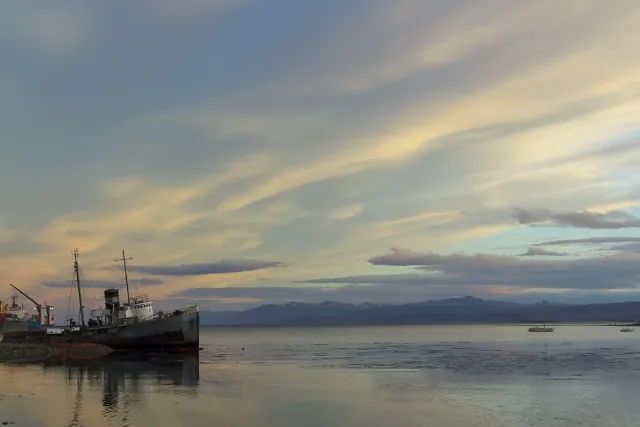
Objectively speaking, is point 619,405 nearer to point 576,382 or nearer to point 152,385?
point 576,382

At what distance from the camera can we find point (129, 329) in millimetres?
87562

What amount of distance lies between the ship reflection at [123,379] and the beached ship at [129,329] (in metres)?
3.61

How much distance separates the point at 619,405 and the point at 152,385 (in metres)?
33.7

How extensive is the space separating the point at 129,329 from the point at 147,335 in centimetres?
271

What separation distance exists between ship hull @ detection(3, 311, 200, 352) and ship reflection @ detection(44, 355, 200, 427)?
338 centimetres

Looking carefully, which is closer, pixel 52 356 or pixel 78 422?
pixel 78 422

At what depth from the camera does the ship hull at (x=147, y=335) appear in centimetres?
8719

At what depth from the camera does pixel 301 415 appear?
35.7 metres

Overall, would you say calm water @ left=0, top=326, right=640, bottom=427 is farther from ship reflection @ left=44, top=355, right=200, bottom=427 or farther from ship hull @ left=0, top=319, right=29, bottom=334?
ship hull @ left=0, top=319, right=29, bottom=334

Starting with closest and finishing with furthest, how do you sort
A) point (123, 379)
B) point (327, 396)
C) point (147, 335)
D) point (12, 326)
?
point (327, 396), point (123, 379), point (147, 335), point (12, 326)

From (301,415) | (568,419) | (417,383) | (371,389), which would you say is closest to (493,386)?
(417,383)

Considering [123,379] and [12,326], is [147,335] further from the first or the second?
[12,326]

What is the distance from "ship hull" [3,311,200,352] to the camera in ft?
286

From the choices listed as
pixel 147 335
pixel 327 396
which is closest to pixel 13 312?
pixel 147 335
